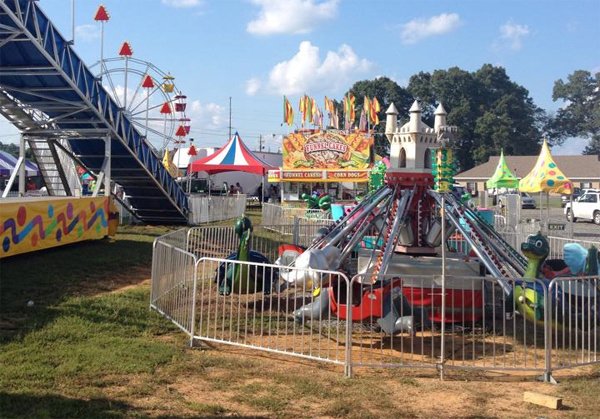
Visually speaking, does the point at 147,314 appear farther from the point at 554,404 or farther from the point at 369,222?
the point at 554,404

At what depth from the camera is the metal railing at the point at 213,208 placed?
2338cm

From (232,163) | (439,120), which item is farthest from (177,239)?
(232,163)

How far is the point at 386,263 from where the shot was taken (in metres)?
8.58

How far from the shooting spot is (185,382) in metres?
5.77

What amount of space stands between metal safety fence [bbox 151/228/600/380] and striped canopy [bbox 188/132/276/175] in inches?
945

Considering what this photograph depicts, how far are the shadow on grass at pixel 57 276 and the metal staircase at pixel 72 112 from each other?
364 cm

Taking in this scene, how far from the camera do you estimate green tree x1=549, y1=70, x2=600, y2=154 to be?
289 ft

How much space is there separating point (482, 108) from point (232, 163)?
51.5 m

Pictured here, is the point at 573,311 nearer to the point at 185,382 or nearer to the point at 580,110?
the point at 185,382

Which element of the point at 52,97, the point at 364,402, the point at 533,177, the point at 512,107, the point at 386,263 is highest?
the point at 512,107

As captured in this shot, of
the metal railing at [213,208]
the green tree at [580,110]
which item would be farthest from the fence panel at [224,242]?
the green tree at [580,110]

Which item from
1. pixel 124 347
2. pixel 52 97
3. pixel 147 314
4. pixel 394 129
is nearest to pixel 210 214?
pixel 52 97

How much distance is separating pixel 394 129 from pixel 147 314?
5.94 meters

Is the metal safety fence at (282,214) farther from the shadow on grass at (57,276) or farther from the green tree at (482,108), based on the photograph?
the green tree at (482,108)
